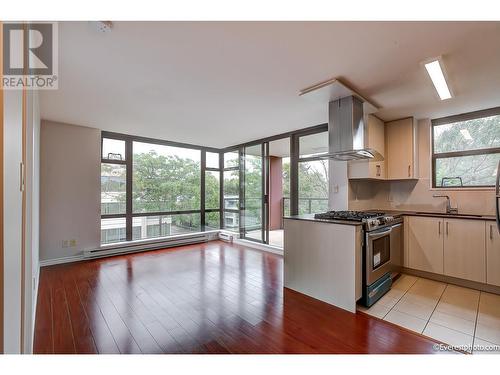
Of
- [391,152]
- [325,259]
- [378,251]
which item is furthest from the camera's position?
[391,152]

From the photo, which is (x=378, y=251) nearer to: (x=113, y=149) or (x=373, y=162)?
(x=373, y=162)

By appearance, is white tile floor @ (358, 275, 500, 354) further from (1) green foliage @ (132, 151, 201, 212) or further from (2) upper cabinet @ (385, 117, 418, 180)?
(1) green foliage @ (132, 151, 201, 212)

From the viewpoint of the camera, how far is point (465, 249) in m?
2.91

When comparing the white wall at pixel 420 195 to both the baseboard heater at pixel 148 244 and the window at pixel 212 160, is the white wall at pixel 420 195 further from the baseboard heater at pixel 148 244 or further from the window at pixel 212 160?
the window at pixel 212 160

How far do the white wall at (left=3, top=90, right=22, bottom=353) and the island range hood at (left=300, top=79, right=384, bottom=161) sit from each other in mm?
2497

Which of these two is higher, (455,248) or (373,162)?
(373,162)

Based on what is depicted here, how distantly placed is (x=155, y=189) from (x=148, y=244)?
1.21 m

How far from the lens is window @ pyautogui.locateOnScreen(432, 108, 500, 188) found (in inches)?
126

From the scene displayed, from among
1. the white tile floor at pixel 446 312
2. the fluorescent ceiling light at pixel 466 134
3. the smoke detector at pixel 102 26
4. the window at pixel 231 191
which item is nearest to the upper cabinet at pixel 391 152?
the fluorescent ceiling light at pixel 466 134

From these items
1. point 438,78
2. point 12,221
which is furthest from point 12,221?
point 438,78

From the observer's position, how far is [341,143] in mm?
2912

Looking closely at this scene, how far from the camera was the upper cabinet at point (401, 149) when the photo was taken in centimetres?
356
